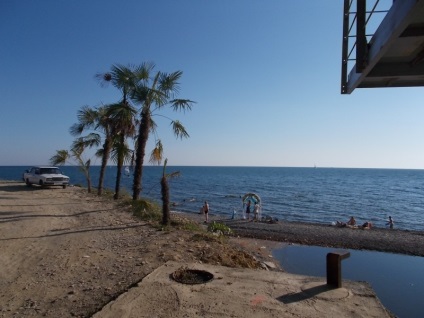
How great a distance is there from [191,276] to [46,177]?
21.9 meters

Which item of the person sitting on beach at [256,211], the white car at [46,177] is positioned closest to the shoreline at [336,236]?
the person sitting on beach at [256,211]

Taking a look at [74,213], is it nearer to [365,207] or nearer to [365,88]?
[365,88]

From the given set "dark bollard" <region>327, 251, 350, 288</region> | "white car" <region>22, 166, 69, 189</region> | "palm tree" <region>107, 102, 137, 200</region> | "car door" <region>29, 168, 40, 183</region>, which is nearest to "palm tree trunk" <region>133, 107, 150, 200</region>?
"palm tree" <region>107, 102, 137, 200</region>

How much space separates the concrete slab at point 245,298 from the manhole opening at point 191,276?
134 millimetres

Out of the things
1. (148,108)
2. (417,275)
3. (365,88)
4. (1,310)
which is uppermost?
(148,108)

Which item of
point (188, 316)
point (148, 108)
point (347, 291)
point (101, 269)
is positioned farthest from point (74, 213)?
point (347, 291)

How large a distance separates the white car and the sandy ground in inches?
519

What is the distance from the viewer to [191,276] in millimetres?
6621

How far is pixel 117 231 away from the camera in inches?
428

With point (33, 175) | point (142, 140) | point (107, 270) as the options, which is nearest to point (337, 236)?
point (142, 140)

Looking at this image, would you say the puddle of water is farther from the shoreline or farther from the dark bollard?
the dark bollard

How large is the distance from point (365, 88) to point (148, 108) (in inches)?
429

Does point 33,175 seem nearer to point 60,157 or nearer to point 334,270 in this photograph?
point 60,157

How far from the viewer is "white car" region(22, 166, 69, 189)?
24.9 m
